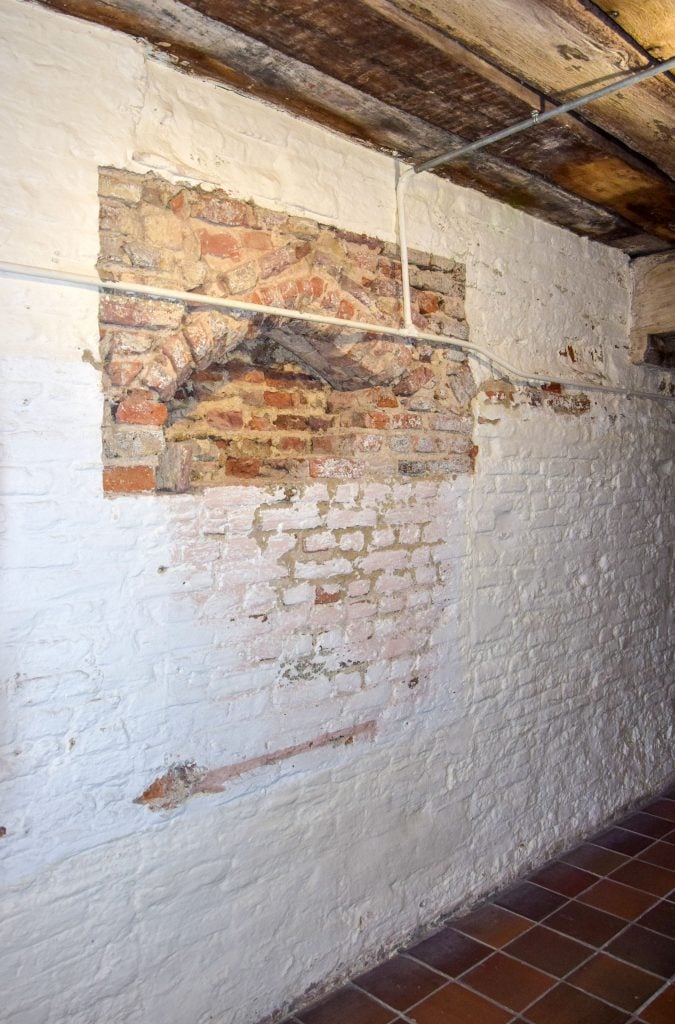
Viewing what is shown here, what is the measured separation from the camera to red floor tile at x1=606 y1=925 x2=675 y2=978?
236 cm

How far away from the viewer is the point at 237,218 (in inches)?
78.2

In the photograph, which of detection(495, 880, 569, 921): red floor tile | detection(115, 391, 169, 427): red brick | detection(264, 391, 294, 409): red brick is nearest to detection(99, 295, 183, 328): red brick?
detection(115, 391, 169, 427): red brick

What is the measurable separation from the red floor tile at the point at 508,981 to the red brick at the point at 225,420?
186 cm

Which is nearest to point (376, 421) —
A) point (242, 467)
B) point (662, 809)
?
point (242, 467)

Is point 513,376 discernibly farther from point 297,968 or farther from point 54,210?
point 297,968

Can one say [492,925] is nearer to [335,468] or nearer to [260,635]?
[260,635]

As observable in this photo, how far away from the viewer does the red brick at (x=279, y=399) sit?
7.68ft

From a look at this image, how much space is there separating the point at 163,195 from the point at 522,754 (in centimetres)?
Result: 233

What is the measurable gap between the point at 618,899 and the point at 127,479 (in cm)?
237

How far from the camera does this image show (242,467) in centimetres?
223

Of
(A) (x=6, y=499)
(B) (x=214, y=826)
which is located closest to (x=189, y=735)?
(B) (x=214, y=826)

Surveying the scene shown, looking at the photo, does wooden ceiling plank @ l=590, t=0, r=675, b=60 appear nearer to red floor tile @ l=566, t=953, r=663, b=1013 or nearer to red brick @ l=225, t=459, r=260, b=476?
red brick @ l=225, t=459, r=260, b=476

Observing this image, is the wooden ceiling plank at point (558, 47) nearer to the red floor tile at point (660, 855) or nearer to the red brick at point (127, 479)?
the red brick at point (127, 479)

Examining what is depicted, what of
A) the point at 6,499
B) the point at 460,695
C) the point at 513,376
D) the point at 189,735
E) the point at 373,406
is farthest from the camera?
the point at 513,376
